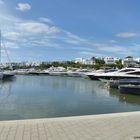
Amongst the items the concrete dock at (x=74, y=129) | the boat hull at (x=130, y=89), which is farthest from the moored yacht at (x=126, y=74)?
the concrete dock at (x=74, y=129)

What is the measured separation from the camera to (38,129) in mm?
9078

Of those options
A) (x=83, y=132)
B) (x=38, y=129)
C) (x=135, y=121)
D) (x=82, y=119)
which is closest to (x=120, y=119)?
(x=135, y=121)

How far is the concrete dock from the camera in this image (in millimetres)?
8078

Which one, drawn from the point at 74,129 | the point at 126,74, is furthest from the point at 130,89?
the point at 74,129

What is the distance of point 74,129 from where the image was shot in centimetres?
911

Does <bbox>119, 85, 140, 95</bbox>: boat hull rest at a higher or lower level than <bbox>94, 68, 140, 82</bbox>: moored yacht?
lower

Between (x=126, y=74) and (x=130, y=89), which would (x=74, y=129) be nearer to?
(x=130, y=89)

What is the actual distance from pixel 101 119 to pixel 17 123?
3342mm

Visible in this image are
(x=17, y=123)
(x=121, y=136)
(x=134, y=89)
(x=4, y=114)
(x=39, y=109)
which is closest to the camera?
(x=121, y=136)

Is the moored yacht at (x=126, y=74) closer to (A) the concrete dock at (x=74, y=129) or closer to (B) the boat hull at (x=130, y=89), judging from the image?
(B) the boat hull at (x=130, y=89)

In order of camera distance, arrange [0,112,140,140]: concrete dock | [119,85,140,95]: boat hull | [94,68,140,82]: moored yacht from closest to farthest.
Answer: [0,112,140,140]: concrete dock → [119,85,140,95]: boat hull → [94,68,140,82]: moored yacht

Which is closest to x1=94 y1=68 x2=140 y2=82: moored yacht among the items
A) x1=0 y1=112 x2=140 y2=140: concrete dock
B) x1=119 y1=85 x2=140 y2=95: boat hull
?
x1=119 y1=85 x2=140 y2=95: boat hull

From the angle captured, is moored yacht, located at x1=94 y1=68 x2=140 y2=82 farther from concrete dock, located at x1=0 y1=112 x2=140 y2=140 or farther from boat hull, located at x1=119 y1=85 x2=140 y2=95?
concrete dock, located at x1=0 y1=112 x2=140 y2=140

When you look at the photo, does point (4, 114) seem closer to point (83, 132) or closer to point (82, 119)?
point (82, 119)
